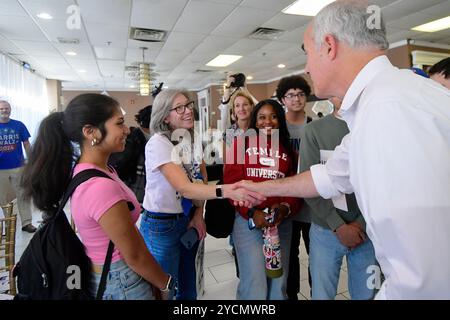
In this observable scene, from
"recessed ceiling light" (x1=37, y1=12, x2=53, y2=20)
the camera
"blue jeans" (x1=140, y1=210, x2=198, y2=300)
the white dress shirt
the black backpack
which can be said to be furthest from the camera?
"recessed ceiling light" (x1=37, y1=12, x2=53, y2=20)

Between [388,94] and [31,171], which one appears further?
[31,171]

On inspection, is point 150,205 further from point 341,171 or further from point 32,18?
point 32,18

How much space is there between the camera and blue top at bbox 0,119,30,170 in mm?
3596

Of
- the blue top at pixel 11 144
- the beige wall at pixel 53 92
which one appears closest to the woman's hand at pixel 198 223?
the blue top at pixel 11 144

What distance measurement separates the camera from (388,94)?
23.1 inches

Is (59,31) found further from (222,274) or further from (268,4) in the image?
(222,274)

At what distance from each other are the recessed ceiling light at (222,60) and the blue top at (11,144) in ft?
14.6

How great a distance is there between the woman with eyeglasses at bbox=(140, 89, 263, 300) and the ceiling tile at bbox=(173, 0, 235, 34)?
9.15ft

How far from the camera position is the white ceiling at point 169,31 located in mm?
3857

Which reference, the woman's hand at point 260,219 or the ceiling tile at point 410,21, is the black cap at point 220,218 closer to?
the woman's hand at point 260,219

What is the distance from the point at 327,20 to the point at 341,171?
0.53m

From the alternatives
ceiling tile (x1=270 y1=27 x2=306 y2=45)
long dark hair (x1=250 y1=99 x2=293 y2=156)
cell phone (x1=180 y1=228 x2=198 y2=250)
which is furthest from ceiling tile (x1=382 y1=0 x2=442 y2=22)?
cell phone (x1=180 y1=228 x2=198 y2=250)

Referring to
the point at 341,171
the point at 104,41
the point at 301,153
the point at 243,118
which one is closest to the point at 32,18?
the point at 104,41

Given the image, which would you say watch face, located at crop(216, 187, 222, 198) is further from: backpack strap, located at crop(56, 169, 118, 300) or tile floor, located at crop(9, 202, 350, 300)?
tile floor, located at crop(9, 202, 350, 300)
